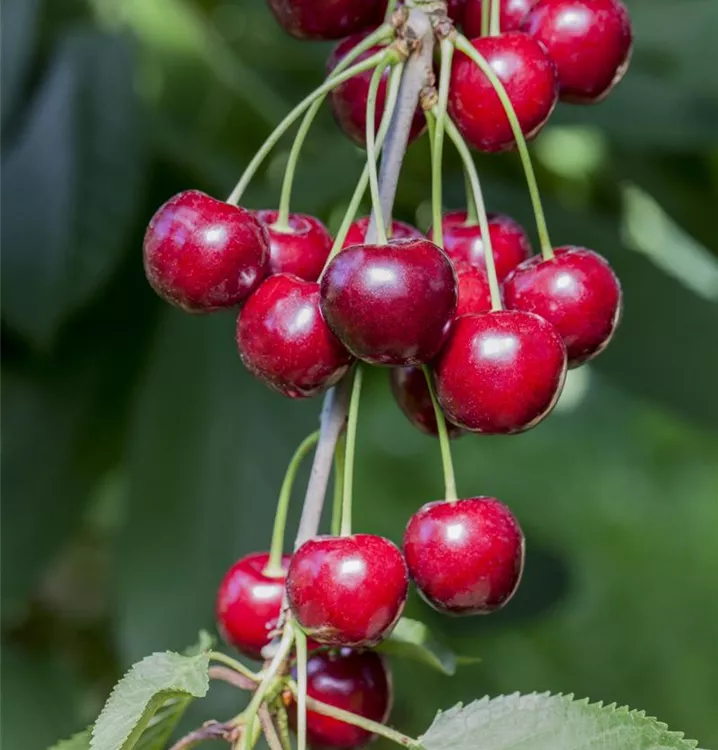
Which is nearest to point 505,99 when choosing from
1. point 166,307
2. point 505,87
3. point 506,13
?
point 505,87

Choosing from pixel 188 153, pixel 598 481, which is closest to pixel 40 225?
pixel 188 153

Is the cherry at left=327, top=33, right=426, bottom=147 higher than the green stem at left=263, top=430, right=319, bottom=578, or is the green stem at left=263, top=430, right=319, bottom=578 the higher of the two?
the cherry at left=327, top=33, right=426, bottom=147

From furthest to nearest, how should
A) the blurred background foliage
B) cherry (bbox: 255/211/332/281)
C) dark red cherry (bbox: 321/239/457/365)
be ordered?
the blurred background foliage, cherry (bbox: 255/211/332/281), dark red cherry (bbox: 321/239/457/365)

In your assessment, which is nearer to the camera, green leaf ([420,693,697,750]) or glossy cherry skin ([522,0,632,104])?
green leaf ([420,693,697,750])

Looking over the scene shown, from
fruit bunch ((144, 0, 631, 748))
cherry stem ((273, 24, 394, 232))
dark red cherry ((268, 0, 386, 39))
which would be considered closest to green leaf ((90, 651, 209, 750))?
fruit bunch ((144, 0, 631, 748))

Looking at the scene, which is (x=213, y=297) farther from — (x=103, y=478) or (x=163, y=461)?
(x=103, y=478)

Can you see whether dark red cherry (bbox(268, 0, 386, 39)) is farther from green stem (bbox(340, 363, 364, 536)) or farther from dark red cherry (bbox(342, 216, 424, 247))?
green stem (bbox(340, 363, 364, 536))
